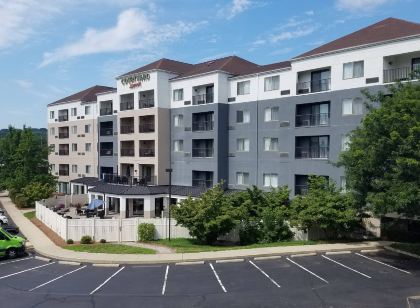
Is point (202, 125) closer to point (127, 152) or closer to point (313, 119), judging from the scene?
point (127, 152)

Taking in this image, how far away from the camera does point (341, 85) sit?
108 feet

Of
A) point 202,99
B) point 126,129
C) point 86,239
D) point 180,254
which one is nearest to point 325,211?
point 180,254

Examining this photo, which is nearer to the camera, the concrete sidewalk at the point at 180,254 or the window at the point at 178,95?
the concrete sidewalk at the point at 180,254

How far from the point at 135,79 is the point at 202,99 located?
939 cm

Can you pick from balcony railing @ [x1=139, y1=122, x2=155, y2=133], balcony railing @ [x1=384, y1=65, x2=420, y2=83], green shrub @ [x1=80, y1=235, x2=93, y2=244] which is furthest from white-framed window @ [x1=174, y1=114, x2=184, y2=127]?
balcony railing @ [x1=384, y1=65, x2=420, y2=83]

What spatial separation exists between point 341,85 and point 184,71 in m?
20.7

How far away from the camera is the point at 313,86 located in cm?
3522

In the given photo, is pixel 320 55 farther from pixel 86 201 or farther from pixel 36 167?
pixel 36 167

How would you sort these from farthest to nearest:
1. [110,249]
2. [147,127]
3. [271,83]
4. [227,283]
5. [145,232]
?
[147,127]
[271,83]
[145,232]
[110,249]
[227,283]

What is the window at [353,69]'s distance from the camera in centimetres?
3184

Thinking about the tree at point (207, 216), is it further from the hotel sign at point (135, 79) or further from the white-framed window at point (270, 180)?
the hotel sign at point (135, 79)

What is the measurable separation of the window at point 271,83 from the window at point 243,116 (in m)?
3.07

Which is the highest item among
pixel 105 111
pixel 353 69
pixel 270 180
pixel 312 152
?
pixel 353 69

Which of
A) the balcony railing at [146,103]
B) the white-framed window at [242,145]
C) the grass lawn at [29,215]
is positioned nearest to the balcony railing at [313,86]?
the white-framed window at [242,145]
